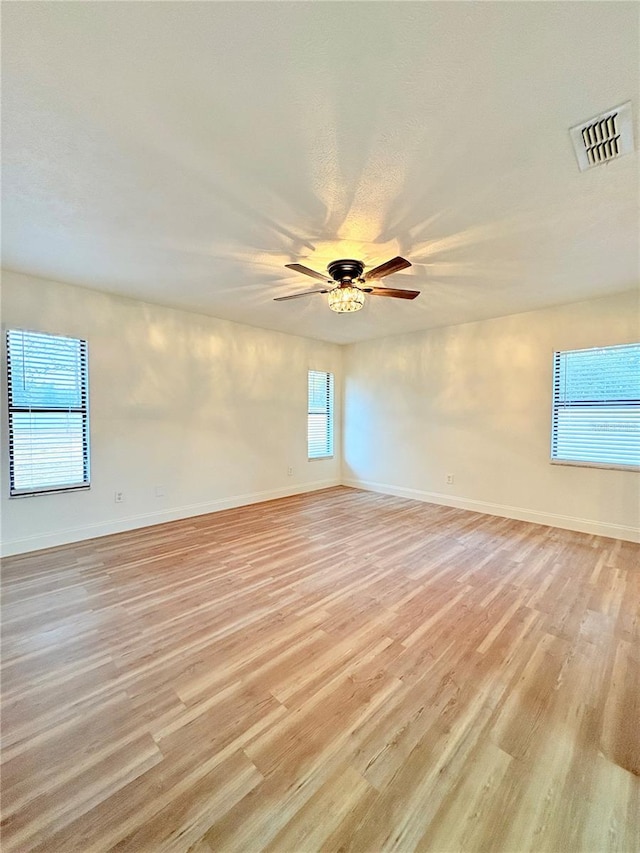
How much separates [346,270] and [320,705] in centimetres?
280

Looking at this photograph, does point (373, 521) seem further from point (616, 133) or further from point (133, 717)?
point (616, 133)

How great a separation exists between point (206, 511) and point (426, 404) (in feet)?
11.6

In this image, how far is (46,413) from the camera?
3453 millimetres

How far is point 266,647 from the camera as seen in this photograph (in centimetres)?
197

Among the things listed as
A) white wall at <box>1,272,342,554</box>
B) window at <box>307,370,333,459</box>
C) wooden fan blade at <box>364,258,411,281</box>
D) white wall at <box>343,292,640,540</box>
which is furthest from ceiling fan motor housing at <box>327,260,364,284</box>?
window at <box>307,370,333,459</box>

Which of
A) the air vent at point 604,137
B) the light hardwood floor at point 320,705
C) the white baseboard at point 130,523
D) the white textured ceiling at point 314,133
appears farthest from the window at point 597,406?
the white baseboard at point 130,523

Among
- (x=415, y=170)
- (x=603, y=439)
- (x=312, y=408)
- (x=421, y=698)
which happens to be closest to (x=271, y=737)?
(x=421, y=698)

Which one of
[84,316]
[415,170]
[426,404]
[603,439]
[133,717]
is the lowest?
[133,717]

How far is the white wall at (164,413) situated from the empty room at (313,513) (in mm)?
35

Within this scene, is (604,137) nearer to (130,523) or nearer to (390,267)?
(390,267)

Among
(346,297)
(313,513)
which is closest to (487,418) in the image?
(313,513)

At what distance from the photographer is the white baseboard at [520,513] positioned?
12.3ft

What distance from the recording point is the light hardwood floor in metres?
1.12

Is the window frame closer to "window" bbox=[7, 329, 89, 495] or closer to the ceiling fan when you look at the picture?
the ceiling fan
